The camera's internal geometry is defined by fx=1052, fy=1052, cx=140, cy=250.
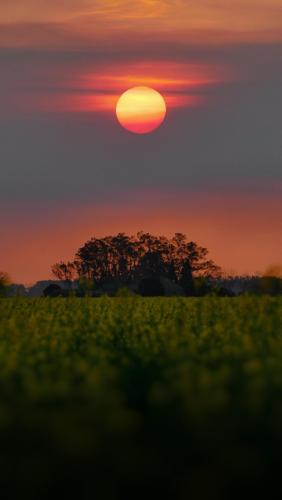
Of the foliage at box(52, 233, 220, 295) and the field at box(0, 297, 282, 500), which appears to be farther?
the foliage at box(52, 233, 220, 295)

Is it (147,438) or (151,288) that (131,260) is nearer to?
(151,288)

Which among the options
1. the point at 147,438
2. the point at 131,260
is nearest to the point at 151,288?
the point at 131,260

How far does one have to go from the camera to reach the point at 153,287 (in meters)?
86.9

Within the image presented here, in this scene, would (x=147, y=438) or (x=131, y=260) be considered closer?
(x=147, y=438)

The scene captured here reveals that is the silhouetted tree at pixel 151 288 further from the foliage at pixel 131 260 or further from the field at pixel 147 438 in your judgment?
Result: the field at pixel 147 438

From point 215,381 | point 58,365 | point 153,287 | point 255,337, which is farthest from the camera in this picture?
point 153,287

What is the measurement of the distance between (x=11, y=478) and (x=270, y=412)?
2184 mm

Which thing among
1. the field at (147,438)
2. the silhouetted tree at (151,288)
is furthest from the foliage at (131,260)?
the field at (147,438)

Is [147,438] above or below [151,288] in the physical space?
below

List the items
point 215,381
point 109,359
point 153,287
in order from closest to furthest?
point 215,381, point 109,359, point 153,287

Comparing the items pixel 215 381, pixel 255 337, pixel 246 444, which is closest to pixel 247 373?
pixel 215 381

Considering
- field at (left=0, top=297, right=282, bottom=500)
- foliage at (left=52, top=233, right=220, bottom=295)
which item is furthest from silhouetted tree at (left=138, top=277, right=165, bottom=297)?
field at (left=0, top=297, right=282, bottom=500)

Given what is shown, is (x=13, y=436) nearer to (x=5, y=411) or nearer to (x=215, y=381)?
(x=5, y=411)

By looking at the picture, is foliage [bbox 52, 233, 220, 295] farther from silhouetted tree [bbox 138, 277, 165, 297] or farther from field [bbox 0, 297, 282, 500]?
field [bbox 0, 297, 282, 500]
